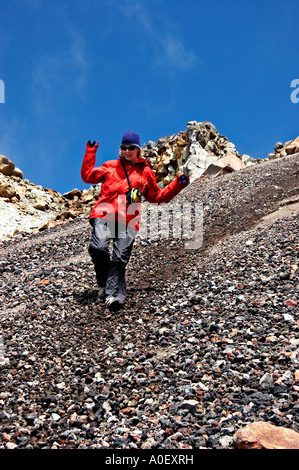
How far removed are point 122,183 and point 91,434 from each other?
4939mm

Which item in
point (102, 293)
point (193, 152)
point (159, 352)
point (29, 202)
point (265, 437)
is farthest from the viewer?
point (193, 152)

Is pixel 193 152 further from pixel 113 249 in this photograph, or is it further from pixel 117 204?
pixel 113 249

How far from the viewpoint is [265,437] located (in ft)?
13.3

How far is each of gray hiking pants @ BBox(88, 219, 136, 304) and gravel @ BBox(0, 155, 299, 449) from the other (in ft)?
1.64

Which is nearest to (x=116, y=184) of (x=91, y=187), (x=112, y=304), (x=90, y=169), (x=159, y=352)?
(x=90, y=169)

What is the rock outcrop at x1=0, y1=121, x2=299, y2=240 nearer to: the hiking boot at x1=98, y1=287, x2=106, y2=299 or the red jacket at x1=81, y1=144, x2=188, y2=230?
the hiking boot at x1=98, y1=287, x2=106, y2=299

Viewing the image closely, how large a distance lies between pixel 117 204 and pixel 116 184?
416 mm

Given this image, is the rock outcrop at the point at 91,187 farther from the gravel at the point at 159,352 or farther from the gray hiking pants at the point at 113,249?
the gray hiking pants at the point at 113,249

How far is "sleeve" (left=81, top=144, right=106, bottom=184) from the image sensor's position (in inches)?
329

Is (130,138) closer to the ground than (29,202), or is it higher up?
closer to the ground

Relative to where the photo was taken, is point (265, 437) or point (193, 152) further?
point (193, 152)

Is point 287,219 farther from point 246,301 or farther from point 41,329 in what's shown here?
point 41,329

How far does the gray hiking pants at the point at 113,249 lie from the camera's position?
Answer: 841cm
